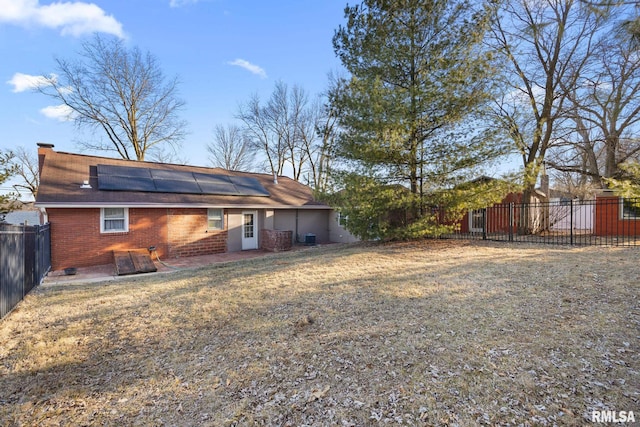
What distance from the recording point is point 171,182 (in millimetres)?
13203

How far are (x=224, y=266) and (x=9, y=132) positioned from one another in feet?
48.1

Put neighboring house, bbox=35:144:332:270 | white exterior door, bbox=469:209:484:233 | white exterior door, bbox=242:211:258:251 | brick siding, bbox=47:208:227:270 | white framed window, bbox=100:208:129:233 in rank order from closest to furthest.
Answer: brick siding, bbox=47:208:227:270
neighboring house, bbox=35:144:332:270
white framed window, bbox=100:208:129:233
white exterior door, bbox=242:211:258:251
white exterior door, bbox=469:209:484:233

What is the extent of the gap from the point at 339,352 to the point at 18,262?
251 inches

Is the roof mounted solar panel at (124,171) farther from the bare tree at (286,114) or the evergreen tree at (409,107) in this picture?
the bare tree at (286,114)

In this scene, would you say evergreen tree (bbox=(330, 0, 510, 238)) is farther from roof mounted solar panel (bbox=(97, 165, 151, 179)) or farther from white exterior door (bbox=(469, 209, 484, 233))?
roof mounted solar panel (bbox=(97, 165, 151, 179))

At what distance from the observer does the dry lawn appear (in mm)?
2607

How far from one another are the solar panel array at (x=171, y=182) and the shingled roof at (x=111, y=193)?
0.56ft

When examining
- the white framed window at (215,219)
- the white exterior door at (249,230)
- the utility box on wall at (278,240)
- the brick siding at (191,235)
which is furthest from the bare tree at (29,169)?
the utility box on wall at (278,240)

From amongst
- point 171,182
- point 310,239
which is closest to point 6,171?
point 171,182

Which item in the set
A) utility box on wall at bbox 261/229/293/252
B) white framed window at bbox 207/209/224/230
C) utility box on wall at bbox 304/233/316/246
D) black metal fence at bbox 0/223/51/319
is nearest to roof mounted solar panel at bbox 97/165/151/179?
white framed window at bbox 207/209/224/230

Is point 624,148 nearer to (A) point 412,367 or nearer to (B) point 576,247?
(B) point 576,247

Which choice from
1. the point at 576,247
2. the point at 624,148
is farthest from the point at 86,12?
the point at 624,148

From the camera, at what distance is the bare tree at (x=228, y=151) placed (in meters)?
30.9

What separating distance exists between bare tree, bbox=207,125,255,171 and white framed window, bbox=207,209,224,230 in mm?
18595
